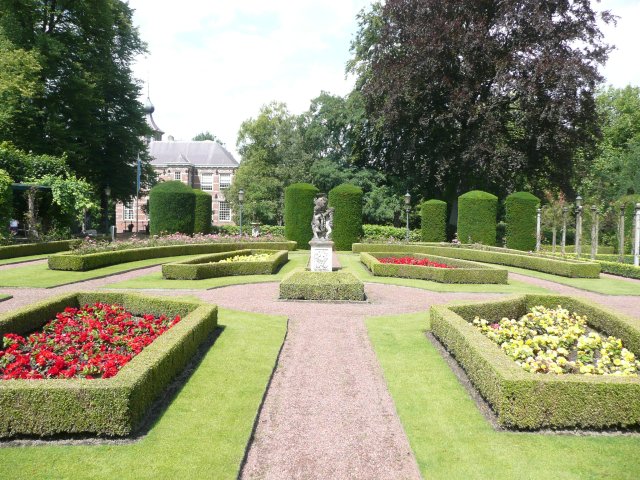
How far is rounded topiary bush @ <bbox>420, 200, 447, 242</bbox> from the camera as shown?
32.1 metres

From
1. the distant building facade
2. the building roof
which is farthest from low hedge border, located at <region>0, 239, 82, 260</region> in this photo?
the building roof

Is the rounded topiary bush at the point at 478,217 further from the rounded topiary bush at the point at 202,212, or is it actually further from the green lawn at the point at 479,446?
the green lawn at the point at 479,446

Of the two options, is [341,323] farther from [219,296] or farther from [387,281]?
[387,281]

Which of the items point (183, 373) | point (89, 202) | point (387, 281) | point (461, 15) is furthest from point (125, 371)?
point (461, 15)

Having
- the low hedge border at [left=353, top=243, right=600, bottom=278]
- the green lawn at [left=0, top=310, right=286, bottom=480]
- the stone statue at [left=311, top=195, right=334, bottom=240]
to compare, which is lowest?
the green lawn at [left=0, top=310, right=286, bottom=480]

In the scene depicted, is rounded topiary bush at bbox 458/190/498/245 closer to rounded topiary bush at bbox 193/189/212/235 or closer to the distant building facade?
rounded topiary bush at bbox 193/189/212/235

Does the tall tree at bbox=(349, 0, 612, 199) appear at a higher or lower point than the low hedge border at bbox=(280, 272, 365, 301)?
higher

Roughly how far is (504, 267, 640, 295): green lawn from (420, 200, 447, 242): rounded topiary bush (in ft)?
34.9

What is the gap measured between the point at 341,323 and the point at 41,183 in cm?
2300

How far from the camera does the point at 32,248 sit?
23703mm

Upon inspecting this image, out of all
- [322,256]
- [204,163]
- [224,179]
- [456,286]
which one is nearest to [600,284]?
[456,286]

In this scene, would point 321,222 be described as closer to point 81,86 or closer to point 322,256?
point 322,256

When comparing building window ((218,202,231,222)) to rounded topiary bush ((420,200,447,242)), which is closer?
rounded topiary bush ((420,200,447,242))

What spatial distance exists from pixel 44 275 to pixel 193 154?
54860 mm
